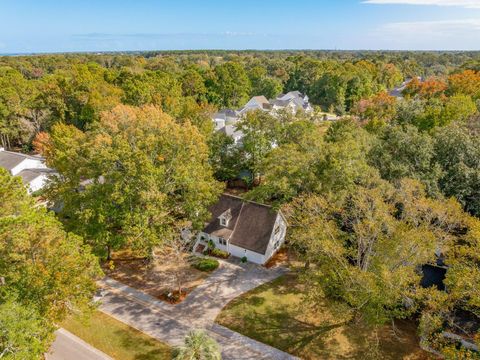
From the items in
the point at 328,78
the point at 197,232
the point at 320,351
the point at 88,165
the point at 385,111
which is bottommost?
the point at 320,351

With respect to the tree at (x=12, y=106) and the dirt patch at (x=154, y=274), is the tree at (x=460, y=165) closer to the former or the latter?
the dirt patch at (x=154, y=274)

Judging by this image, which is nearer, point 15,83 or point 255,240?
point 255,240

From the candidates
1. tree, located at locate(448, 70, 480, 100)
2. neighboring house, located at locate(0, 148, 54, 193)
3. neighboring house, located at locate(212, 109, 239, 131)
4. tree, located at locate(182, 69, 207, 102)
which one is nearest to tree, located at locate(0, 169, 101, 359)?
neighboring house, located at locate(0, 148, 54, 193)

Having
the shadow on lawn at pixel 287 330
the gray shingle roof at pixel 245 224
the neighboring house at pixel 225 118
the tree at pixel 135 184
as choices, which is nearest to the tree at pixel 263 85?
the neighboring house at pixel 225 118

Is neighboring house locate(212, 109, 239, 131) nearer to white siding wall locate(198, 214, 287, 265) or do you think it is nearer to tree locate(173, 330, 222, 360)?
white siding wall locate(198, 214, 287, 265)

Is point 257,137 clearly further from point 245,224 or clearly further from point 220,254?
point 220,254

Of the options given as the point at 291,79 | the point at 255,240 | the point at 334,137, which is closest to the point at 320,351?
the point at 255,240

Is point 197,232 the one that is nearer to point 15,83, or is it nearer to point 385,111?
point 385,111
